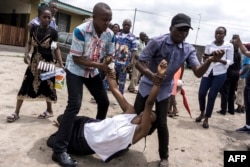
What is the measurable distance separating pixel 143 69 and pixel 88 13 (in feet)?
59.1

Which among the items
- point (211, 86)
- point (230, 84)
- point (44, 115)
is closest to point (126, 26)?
point (211, 86)

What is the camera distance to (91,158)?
3.66 metres

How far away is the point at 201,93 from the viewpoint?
5.75m

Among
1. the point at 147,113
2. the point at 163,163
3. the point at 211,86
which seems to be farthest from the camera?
the point at 211,86

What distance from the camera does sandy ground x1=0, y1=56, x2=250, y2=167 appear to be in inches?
139

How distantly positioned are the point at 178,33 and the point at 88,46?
1.00 metres

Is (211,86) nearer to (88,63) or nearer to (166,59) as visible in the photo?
(166,59)

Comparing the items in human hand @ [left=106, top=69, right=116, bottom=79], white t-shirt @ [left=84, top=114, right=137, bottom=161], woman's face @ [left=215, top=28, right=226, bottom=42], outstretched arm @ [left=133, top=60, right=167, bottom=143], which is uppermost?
woman's face @ [left=215, top=28, right=226, bottom=42]

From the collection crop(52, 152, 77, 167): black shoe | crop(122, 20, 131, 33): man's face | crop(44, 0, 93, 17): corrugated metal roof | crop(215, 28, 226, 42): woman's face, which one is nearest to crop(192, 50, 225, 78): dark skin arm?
crop(52, 152, 77, 167): black shoe

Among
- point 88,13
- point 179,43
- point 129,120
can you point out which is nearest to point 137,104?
point 129,120

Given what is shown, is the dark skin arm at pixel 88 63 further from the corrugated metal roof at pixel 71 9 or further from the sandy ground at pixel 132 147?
the corrugated metal roof at pixel 71 9

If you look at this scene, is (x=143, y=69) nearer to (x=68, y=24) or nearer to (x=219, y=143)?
(x=219, y=143)

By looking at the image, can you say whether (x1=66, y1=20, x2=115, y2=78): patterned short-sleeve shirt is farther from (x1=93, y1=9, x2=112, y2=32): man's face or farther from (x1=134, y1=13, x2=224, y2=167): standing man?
(x1=134, y1=13, x2=224, y2=167): standing man

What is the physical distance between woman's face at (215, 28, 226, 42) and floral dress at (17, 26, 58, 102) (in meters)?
2.74
